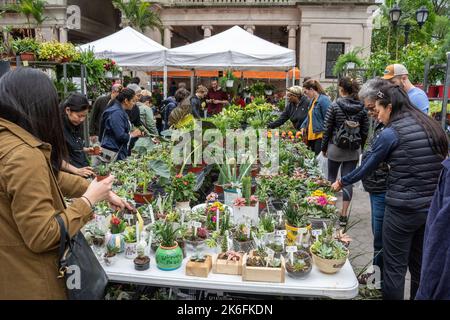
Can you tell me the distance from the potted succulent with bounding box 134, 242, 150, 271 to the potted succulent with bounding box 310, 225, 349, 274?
0.85 meters

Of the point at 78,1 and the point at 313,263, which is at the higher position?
the point at 78,1

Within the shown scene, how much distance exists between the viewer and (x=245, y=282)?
1848 millimetres

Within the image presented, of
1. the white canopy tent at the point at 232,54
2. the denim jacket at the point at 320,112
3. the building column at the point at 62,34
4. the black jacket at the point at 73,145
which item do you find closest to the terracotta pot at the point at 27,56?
the black jacket at the point at 73,145

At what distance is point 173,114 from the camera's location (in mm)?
3992

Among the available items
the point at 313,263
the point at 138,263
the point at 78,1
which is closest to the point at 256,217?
the point at 313,263

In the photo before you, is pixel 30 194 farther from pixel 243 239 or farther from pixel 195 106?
pixel 195 106

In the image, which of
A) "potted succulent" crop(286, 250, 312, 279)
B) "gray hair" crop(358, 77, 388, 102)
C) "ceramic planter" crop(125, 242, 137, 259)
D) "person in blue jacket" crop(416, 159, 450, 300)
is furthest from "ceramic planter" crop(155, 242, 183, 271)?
"gray hair" crop(358, 77, 388, 102)

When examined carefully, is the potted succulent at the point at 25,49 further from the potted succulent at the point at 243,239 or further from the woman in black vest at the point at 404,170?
the woman in black vest at the point at 404,170

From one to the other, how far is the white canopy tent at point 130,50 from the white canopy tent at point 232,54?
0.31 metres

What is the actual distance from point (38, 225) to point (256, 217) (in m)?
1.50

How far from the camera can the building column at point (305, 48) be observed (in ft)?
61.7

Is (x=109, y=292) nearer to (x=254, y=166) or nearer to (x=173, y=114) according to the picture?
(x=254, y=166)

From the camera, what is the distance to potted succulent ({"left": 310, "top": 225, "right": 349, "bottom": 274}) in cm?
192

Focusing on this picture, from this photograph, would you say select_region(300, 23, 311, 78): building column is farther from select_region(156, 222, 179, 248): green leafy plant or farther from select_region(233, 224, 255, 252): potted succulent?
select_region(156, 222, 179, 248): green leafy plant
